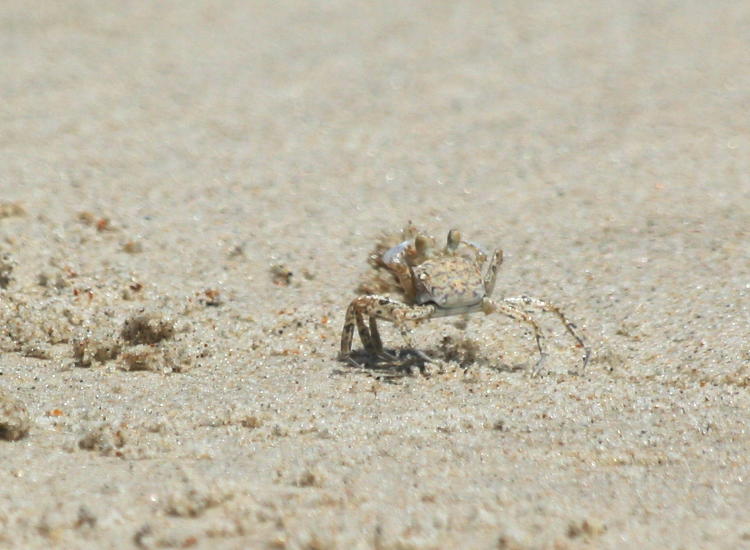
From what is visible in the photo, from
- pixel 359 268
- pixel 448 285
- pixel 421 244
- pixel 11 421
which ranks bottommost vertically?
pixel 11 421

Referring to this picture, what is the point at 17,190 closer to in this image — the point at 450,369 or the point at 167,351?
the point at 167,351

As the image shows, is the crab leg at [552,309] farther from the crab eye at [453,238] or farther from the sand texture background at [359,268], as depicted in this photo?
the crab eye at [453,238]

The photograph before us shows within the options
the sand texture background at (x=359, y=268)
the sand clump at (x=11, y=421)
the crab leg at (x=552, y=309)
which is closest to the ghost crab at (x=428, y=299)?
the crab leg at (x=552, y=309)

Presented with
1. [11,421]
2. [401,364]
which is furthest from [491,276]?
[11,421]

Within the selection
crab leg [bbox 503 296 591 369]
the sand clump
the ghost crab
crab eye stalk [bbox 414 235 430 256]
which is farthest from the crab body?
the sand clump

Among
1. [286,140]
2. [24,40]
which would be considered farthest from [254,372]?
[24,40]

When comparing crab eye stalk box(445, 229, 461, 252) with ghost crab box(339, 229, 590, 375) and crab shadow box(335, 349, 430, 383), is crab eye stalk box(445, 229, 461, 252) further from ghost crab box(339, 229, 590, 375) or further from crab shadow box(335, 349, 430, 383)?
crab shadow box(335, 349, 430, 383)

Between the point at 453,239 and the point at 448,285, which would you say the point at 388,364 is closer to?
the point at 448,285
